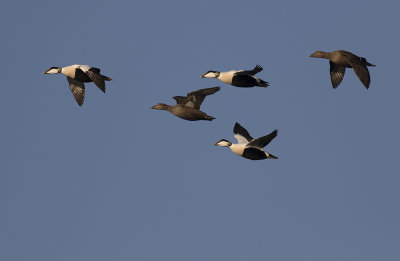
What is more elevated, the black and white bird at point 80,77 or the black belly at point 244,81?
the black belly at point 244,81

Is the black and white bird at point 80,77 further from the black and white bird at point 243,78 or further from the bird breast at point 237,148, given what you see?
the bird breast at point 237,148

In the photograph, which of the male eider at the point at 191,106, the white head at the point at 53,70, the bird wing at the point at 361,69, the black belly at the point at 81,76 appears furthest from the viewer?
the white head at the point at 53,70

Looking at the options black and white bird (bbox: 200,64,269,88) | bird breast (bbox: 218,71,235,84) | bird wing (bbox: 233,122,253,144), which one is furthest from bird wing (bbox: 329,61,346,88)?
bird breast (bbox: 218,71,235,84)

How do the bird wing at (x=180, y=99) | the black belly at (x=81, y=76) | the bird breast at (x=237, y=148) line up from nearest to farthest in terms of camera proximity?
1. the bird breast at (x=237, y=148)
2. the bird wing at (x=180, y=99)
3. the black belly at (x=81, y=76)

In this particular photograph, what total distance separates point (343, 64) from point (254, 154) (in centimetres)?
433

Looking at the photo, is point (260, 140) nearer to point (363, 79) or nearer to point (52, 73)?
point (363, 79)

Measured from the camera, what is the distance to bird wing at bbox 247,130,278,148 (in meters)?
22.2

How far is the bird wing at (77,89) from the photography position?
2627 centimetres

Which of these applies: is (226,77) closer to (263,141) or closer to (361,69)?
(263,141)

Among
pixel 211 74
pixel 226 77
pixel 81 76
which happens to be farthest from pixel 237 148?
pixel 81 76

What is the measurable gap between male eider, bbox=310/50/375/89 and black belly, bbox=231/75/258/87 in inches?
103

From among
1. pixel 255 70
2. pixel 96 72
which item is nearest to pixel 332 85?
pixel 255 70

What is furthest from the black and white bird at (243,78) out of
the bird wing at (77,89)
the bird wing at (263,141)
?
the bird wing at (77,89)

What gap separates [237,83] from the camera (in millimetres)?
24594
